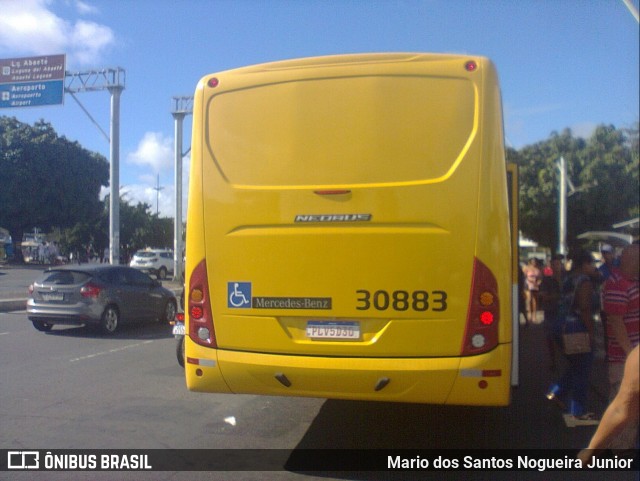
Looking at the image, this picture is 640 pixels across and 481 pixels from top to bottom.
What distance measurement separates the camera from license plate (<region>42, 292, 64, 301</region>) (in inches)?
495

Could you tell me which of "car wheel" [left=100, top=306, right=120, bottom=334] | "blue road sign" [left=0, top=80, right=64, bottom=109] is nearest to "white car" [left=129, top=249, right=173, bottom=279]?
"blue road sign" [left=0, top=80, right=64, bottom=109]

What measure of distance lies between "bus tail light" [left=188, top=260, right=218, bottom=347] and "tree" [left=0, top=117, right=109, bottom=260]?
144 ft

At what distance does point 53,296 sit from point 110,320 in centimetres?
125

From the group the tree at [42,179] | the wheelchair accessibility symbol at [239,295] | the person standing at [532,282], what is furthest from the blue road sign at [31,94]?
the tree at [42,179]

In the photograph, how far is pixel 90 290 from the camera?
12.6m

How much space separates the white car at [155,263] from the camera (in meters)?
36.9

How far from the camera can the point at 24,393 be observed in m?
7.56

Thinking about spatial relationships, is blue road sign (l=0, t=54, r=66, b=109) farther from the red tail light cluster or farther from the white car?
the white car

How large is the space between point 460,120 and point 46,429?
498 cm

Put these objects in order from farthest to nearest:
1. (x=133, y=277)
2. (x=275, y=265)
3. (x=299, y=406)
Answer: (x=133, y=277), (x=299, y=406), (x=275, y=265)

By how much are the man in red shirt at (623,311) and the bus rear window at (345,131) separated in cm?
153

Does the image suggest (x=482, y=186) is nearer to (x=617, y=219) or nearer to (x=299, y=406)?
(x=299, y=406)

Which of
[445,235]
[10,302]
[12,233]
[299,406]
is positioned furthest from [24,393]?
[12,233]

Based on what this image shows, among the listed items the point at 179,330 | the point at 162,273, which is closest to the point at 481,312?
the point at 179,330
